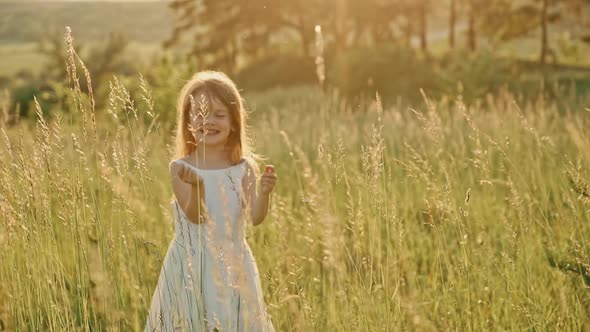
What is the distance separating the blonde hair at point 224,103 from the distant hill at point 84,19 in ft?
1.77

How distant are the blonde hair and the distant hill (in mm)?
539

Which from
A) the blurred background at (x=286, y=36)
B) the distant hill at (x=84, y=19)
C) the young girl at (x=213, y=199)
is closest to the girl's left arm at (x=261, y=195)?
the young girl at (x=213, y=199)

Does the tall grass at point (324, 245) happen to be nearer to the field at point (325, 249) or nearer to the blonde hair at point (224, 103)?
the field at point (325, 249)

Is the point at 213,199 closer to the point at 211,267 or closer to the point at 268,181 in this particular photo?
the point at 211,267

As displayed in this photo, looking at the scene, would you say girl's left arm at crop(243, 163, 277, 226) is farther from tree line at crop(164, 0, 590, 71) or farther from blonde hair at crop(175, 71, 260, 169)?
tree line at crop(164, 0, 590, 71)

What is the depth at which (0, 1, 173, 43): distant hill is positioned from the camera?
4.55 m

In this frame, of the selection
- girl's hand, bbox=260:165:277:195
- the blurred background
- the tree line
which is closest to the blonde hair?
girl's hand, bbox=260:165:277:195

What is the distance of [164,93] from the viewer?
41.4 feet

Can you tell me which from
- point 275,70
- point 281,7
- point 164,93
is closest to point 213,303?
point 164,93

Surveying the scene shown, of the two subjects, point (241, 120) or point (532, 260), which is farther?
point (532, 260)

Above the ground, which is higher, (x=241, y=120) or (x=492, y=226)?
(x=241, y=120)

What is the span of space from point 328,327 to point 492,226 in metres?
2.24

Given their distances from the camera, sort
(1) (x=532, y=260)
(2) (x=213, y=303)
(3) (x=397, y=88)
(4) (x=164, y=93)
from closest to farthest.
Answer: (2) (x=213, y=303) → (1) (x=532, y=260) → (4) (x=164, y=93) → (3) (x=397, y=88)

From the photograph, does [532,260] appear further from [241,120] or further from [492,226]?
[241,120]
